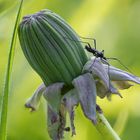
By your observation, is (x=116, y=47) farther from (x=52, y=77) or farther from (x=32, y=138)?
(x=52, y=77)

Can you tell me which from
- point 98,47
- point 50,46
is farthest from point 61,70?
point 98,47

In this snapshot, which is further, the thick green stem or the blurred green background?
the blurred green background

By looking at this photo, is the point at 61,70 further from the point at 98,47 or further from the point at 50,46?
the point at 98,47

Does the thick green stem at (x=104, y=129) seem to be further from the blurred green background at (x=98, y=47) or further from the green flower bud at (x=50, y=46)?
the blurred green background at (x=98, y=47)

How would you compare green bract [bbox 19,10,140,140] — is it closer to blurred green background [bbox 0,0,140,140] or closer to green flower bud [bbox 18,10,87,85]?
green flower bud [bbox 18,10,87,85]

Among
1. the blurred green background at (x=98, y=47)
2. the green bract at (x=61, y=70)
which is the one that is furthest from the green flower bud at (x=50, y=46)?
the blurred green background at (x=98, y=47)

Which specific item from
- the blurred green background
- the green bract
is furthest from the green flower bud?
the blurred green background
